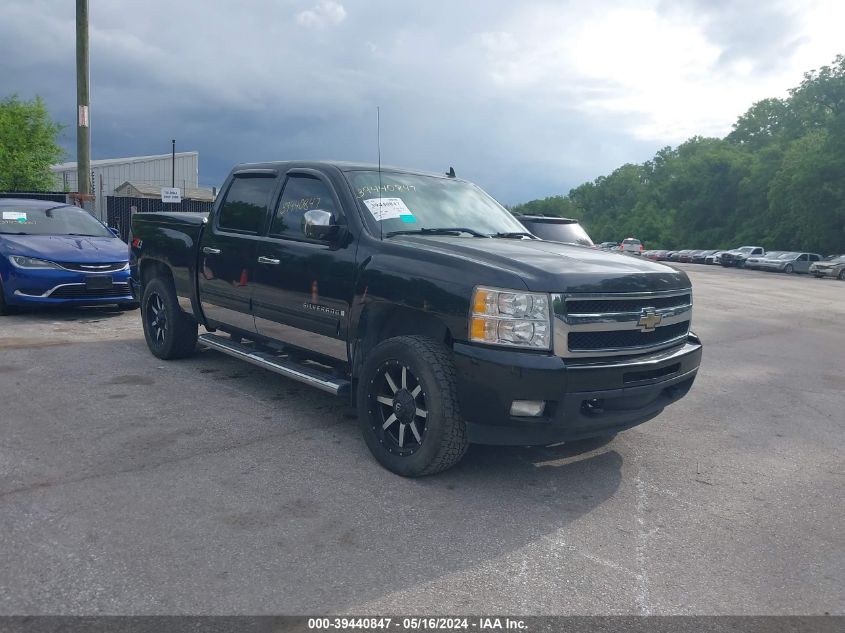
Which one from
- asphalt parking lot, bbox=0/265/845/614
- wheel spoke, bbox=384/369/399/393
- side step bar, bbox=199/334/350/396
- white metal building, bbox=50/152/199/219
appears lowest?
asphalt parking lot, bbox=0/265/845/614

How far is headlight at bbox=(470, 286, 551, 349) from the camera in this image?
12.7 ft

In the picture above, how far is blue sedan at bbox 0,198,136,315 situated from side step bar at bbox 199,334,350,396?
3.63m

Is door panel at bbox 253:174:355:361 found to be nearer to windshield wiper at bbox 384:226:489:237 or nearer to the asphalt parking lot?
windshield wiper at bbox 384:226:489:237

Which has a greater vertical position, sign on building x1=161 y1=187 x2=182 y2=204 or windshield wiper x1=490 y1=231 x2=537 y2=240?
sign on building x1=161 y1=187 x2=182 y2=204

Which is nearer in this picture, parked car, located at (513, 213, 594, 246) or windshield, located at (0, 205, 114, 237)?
windshield, located at (0, 205, 114, 237)

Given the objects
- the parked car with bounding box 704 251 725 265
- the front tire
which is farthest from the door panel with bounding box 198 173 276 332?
the parked car with bounding box 704 251 725 265

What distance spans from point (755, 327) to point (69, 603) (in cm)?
1148

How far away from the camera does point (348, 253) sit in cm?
475

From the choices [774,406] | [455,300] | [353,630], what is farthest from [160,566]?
[774,406]

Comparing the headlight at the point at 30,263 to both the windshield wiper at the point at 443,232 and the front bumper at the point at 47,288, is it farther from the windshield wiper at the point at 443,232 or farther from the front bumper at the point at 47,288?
the windshield wiper at the point at 443,232

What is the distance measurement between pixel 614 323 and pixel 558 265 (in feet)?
1.48

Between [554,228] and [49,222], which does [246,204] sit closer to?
[49,222]

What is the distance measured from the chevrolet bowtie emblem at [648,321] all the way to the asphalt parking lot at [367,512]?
94 cm

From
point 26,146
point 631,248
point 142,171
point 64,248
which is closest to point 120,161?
point 142,171
